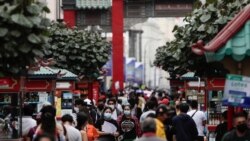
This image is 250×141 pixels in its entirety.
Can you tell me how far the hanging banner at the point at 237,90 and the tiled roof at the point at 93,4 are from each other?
135 feet

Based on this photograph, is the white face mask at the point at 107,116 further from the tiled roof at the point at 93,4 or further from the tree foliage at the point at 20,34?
the tiled roof at the point at 93,4

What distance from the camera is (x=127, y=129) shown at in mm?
23359

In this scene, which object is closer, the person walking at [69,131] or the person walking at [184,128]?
the person walking at [69,131]

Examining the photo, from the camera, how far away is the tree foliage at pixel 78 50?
1577 inches

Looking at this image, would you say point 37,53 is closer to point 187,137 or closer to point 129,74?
point 187,137

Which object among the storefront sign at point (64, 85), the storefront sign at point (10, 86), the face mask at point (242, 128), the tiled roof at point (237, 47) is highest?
the storefront sign at point (64, 85)

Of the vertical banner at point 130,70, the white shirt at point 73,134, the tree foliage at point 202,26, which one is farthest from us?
the vertical banner at point 130,70

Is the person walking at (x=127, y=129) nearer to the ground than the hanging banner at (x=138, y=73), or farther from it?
nearer to the ground

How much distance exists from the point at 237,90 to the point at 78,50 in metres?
27.3

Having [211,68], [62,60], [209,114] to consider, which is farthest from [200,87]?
[211,68]

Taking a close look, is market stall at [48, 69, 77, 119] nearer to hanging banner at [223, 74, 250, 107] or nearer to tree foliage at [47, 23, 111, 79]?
tree foliage at [47, 23, 111, 79]

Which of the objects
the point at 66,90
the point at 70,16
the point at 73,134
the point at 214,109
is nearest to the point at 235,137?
the point at 73,134

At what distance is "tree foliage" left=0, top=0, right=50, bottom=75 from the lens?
14609mm

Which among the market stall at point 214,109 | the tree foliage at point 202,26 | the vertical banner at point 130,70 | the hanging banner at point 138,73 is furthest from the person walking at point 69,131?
the hanging banner at point 138,73
